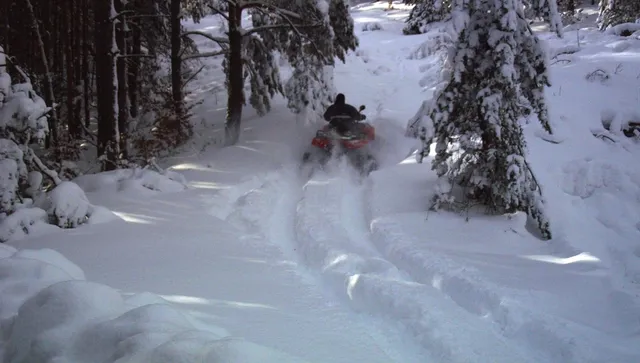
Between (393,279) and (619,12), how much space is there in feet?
56.1

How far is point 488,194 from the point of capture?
7910 mm

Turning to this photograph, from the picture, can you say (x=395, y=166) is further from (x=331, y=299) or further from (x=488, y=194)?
(x=331, y=299)

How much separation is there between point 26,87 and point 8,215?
1849 mm

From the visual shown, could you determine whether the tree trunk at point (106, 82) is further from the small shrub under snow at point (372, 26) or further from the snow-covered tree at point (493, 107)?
the small shrub under snow at point (372, 26)

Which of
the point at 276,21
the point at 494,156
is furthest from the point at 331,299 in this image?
the point at 276,21

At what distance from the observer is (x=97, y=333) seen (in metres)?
2.95

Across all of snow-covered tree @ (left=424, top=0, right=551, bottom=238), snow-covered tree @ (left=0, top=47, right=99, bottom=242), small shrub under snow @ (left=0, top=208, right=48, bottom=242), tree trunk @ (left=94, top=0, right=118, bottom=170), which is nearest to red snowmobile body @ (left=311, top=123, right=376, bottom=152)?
snow-covered tree @ (left=424, top=0, right=551, bottom=238)

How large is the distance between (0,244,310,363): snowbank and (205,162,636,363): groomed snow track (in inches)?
70.3

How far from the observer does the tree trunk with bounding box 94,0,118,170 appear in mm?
8773

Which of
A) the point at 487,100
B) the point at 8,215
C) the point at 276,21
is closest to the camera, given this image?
the point at 8,215

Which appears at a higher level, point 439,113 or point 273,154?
point 439,113

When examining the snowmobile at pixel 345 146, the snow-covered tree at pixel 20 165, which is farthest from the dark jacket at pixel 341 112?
the snow-covered tree at pixel 20 165

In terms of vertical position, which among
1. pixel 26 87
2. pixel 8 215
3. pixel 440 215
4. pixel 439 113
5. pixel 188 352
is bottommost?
pixel 440 215

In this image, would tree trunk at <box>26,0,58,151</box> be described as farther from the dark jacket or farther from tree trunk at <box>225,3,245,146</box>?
the dark jacket
